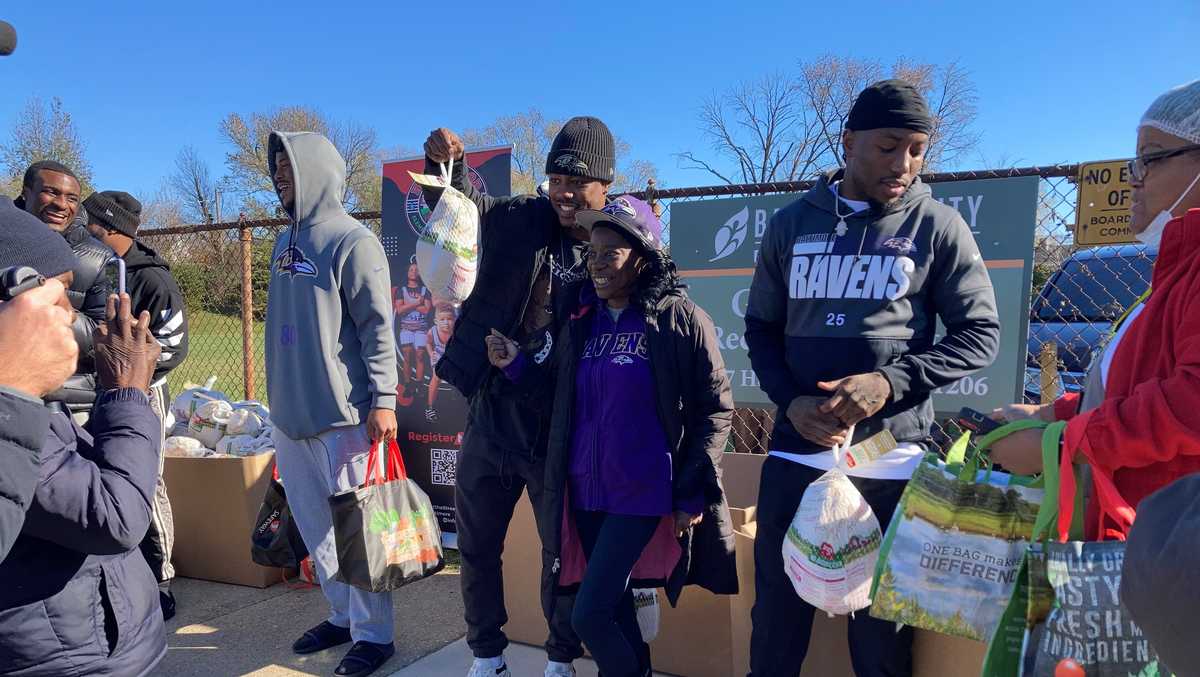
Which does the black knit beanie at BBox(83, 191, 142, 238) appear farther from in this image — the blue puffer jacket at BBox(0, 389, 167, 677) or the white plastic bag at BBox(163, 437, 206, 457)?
the blue puffer jacket at BBox(0, 389, 167, 677)

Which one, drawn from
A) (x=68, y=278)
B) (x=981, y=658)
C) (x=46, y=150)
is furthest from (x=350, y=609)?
(x=46, y=150)

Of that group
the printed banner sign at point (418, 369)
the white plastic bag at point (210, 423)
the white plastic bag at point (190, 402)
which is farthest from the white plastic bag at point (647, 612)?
the white plastic bag at point (190, 402)

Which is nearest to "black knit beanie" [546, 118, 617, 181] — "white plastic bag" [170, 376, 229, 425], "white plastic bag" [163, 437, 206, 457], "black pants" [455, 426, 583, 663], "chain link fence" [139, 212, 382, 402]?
"black pants" [455, 426, 583, 663]

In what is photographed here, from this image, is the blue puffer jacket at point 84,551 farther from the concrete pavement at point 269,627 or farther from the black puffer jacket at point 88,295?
the concrete pavement at point 269,627

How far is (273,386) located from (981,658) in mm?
2833

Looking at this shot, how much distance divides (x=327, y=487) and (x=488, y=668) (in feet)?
3.43

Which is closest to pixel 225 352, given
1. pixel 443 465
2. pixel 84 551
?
pixel 443 465

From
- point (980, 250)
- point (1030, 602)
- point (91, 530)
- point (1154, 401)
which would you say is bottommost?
point (1030, 602)

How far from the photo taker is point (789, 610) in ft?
7.34

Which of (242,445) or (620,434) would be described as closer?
(620,434)

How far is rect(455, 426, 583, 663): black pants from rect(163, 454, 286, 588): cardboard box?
1.90m

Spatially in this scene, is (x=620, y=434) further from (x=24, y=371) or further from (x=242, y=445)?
(x=242, y=445)

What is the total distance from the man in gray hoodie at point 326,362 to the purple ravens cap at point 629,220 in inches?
44.4

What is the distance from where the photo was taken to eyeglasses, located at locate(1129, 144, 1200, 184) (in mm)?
1560
